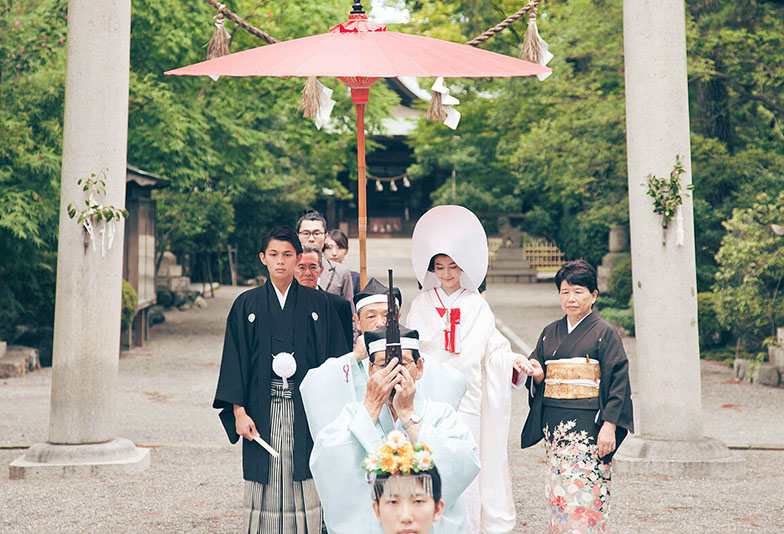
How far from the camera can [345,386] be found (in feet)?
12.7

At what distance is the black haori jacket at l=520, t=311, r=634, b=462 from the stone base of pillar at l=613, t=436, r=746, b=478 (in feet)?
7.91

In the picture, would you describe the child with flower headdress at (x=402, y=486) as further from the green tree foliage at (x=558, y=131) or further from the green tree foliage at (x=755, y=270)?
the green tree foliage at (x=755, y=270)

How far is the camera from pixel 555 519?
4645 millimetres

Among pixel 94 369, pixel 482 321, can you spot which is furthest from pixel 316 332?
pixel 94 369

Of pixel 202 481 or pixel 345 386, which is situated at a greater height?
pixel 345 386

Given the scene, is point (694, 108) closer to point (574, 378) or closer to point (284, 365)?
point (574, 378)

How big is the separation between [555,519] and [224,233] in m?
18.4

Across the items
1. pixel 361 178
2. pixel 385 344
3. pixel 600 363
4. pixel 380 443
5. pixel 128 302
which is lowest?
pixel 380 443

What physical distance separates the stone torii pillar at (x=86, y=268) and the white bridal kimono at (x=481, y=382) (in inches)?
116

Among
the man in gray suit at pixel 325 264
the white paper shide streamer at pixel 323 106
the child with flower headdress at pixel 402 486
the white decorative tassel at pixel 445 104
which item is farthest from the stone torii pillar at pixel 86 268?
the child with flower headdress at pixel 402 486

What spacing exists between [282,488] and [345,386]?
842 millimetres

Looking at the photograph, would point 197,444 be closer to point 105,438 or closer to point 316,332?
point 105,438

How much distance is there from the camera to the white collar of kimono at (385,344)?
3588mm

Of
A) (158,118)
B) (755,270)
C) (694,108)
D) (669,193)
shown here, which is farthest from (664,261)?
(694,108)
